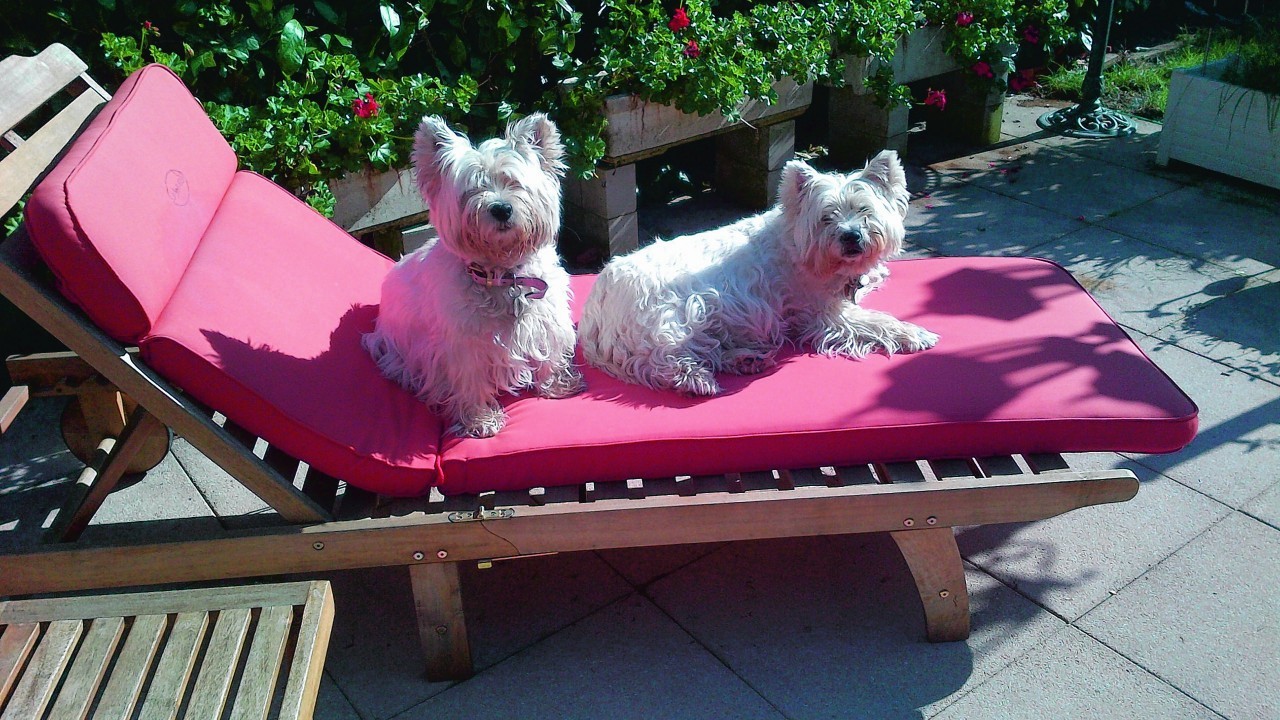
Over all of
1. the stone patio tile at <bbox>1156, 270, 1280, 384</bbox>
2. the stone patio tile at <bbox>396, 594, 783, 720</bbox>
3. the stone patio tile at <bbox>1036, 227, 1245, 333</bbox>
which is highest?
the stone patio tile at <bbox>1036, 227, 1245, 333</bbox>

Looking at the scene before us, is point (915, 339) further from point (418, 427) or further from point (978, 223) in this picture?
point (978, 223)

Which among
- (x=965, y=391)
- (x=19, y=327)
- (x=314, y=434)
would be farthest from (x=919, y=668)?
(x=19, y=327)

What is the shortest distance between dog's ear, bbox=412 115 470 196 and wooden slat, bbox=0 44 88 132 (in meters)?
1.26

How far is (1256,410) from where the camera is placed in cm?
452

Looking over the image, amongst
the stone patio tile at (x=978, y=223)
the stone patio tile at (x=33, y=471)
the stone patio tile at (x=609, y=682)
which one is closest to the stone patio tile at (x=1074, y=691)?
the stone patio tile at (x=609, y=682)

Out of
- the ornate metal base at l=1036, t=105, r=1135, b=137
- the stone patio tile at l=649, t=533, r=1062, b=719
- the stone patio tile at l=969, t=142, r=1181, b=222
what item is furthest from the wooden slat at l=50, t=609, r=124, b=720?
the ornate metal base at l=1036, t=105, r=1135, b=137

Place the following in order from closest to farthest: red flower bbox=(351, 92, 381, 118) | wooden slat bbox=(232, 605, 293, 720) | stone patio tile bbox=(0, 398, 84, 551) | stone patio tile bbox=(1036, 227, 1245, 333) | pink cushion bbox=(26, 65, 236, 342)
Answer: wooden slat bbox=(232, 605, 293, 720) → pink cushion bbox=(26, 65, 236, 342) → stone patio tile bbox=(0, 398, 84, 551) → red flower bbox=(351, 92, 381, 118) → stone patio tile bbox=(1036, 227, 1245, 333)

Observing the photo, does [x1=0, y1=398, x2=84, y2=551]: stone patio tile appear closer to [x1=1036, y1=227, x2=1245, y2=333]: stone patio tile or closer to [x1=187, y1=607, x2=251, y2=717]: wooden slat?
[x1=187, y1=607, x2=251, y2=717]: wooden slat

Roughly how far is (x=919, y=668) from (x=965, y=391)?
2.92 feet

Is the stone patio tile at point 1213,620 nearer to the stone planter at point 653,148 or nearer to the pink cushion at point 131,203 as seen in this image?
the pink cushion at point 131,203

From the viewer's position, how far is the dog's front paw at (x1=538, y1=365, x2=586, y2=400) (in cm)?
354

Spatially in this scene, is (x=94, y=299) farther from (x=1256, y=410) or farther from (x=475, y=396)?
(x=1256, y=410)

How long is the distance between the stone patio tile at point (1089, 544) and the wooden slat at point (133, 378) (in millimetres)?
A: 2378

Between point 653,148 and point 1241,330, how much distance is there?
3068mm
